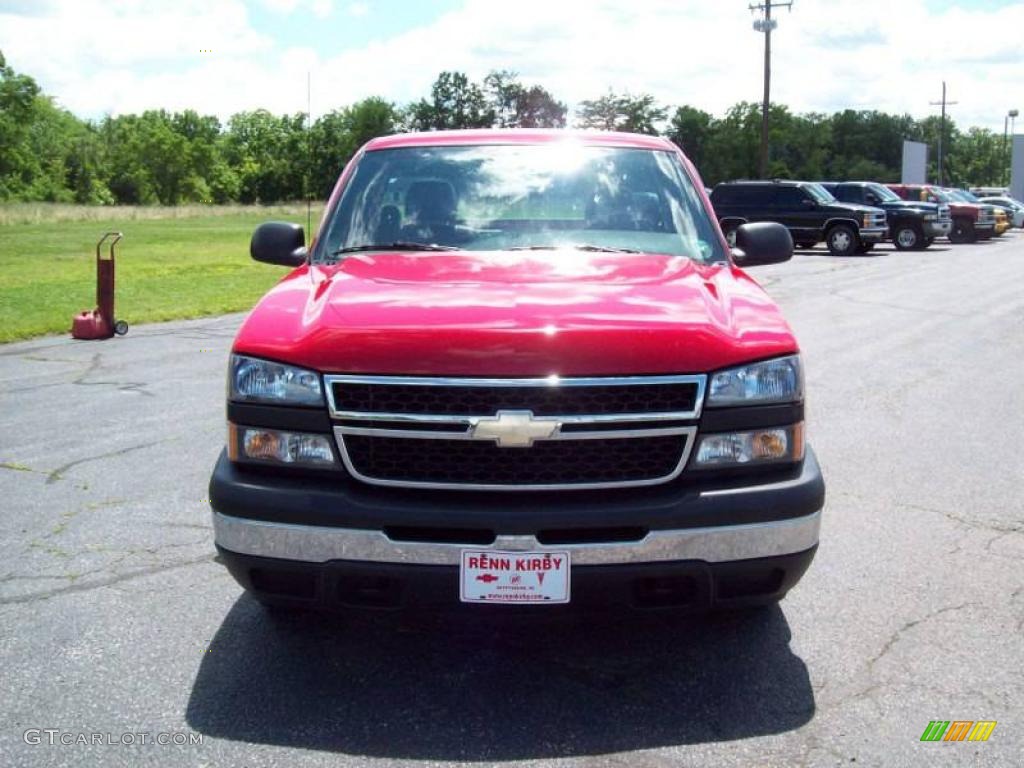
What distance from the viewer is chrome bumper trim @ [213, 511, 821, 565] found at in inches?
128

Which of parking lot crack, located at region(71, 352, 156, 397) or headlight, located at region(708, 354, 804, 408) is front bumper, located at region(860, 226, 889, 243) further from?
headlight, located at region(708, 354, 804, 408)

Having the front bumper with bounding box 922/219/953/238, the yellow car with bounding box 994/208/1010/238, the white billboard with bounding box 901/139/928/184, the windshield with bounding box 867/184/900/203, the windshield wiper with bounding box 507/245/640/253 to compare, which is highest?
the white billboard with bounding box 901/139/928/184

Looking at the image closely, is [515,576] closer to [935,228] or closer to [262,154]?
[935,228]

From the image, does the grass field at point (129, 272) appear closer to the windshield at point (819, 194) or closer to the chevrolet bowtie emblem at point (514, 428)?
the chevrolet bowtie emblem at point (514, 428)

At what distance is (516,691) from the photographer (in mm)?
3580

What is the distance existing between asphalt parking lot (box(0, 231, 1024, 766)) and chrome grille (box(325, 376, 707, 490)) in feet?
1.64

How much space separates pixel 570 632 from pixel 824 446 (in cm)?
354

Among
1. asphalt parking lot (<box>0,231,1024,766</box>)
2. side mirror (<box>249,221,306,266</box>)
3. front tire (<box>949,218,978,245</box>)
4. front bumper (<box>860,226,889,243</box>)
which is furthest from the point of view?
front tire (<box>949,218,978,245</box>)

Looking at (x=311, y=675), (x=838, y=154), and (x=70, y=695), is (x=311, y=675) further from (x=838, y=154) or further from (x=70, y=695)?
(x=838, y=154)

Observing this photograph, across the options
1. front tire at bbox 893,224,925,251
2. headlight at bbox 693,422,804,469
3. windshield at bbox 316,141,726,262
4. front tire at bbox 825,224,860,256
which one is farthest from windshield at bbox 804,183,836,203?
headlight at bbox 693,422,804,469

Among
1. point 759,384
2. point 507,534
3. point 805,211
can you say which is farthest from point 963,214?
point 507,534

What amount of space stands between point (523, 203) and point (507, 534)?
1876 mm

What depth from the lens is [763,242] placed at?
16.7 feet

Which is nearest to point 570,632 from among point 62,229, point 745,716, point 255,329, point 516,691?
point 516,691
